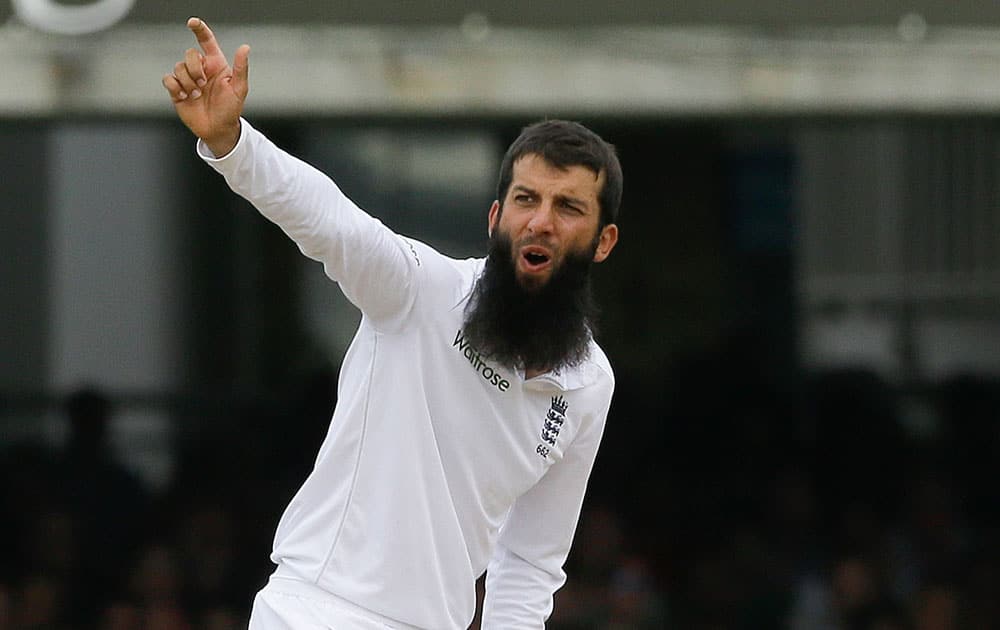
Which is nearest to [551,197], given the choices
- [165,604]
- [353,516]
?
[353,516]

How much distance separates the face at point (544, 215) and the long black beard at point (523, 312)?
0.07 ft

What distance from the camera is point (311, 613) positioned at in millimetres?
2998

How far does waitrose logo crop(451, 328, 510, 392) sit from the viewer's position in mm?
3049

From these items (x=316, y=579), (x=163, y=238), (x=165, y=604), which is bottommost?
(x=165, y=604)

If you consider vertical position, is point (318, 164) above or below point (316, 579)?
above

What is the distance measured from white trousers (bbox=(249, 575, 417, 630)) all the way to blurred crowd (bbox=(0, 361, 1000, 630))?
4.23 metres

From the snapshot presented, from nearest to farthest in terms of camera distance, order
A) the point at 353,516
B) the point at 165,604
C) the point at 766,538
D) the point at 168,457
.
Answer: the point at 353,516, the point at 165,604, the point at 766,538, the point at 168,457

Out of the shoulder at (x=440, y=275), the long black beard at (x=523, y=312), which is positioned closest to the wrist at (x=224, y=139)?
the shoulder at (x=440, y=275)

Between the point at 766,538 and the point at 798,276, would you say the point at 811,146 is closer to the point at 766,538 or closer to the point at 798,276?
the point at 798,276

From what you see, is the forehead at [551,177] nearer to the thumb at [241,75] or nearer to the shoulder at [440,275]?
the shoulder at [440,275]

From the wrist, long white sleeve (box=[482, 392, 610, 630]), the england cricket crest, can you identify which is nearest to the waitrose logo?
the england cricket crest

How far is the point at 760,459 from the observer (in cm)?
874

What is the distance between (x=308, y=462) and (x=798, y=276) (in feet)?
9.12

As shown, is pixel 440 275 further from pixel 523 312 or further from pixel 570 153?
pixel 570 153
